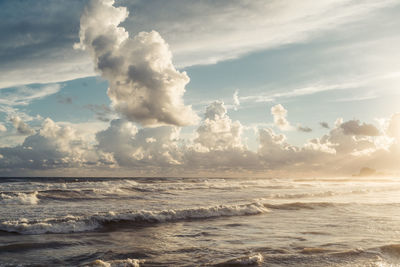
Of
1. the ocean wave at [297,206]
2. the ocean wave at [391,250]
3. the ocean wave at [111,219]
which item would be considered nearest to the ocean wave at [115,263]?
the ocean wave at [111,219]

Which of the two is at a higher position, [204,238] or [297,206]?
[204,238]

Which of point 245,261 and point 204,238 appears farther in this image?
point 204,238

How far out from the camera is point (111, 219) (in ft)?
57.2

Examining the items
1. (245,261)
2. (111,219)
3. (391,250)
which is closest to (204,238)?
(245,261)

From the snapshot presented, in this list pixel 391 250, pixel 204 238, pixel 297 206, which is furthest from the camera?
pixel 297 206

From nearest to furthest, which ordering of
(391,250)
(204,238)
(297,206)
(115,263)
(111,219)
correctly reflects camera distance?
1. (115,263)
2. (391,250)
3. (204,238)
4. (111,219)
5. (297,206)

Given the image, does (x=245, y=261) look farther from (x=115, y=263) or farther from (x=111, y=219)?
(x=111, y=219)

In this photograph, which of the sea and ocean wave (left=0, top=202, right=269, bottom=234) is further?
ocean wave (left=0, top=202, right=269, bottom=234)

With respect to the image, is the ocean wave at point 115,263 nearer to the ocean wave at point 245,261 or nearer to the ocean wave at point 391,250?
the ocean wave at point 245,261

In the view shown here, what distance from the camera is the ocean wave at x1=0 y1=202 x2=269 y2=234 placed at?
14945mm

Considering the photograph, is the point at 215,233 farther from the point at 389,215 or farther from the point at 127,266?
the point at 389,215

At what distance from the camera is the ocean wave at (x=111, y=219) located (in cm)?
1495

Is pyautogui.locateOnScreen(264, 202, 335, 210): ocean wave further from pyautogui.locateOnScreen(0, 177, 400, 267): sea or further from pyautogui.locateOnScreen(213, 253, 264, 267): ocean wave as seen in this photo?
pyautogui.locateOnScreen(213, 253, 264, 267): ocean wave

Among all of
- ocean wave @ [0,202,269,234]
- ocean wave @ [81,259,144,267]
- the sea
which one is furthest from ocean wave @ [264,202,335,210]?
ocean wave @ [81,259,144,267]
